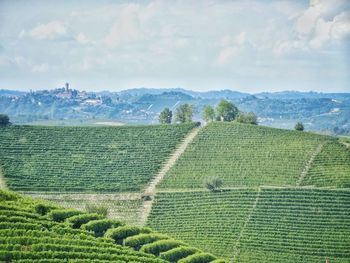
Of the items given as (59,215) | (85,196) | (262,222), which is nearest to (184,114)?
(85,196)

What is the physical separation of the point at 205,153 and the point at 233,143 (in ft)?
17.2

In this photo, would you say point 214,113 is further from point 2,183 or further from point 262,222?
point 262,222

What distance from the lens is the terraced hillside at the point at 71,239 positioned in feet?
127

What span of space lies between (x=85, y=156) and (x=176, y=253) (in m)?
52.8

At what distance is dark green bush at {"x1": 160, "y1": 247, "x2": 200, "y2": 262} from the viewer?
46.2 meters

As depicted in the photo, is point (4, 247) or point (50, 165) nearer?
point (4, 247)

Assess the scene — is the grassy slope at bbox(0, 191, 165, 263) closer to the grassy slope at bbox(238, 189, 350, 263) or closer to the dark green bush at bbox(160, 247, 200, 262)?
the dark green bush at bbox(160, 247, 200, 262)

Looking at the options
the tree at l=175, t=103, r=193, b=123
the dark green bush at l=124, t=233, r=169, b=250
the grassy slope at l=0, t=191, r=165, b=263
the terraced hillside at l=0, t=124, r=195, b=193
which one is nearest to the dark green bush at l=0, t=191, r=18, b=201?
the grassy slope at l=0, t=191, r=165, b=263

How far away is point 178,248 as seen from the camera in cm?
4744

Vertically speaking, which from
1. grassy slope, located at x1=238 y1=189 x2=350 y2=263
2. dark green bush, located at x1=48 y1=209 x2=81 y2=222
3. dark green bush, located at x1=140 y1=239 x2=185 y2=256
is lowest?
grassy slope, located at x1=238 y1=189 x2=350 y2=263

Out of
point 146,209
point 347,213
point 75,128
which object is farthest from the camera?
point 75,128

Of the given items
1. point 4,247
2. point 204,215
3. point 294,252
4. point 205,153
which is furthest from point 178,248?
point 205,153

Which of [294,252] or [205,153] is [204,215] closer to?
[294,252]

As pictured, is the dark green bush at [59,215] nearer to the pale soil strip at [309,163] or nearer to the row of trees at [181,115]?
the pale soil strip at [309,163]
